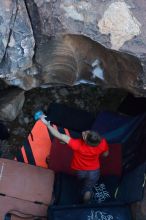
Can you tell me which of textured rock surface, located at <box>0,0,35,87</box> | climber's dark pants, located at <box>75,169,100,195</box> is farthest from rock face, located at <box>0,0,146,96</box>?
climber's dark pants, located at <box>75,169,100,195</box>

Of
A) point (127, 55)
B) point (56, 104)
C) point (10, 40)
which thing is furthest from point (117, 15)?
point (56, 104)

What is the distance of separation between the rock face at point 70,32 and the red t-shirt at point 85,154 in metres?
0.78

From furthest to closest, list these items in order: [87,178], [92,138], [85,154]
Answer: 1. [87,178]
2. [85,154]
3. [92,138]

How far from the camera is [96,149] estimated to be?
4.12 metres

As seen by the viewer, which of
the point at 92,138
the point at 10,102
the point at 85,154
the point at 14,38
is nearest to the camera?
the point at 14,38

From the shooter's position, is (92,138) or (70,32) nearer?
(70,32)

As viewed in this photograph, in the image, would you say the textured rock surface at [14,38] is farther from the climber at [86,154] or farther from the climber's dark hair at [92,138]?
the climber's dark hair at [92,138]

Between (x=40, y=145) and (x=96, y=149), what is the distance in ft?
2.48

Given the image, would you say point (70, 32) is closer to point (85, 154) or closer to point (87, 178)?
point (85, 154)

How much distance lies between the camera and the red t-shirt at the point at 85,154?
160 inches

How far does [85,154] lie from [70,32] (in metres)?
1.14

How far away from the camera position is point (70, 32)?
341 cm

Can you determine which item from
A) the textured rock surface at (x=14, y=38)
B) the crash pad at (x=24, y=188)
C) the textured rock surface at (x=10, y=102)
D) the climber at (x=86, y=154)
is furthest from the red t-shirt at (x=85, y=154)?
the textured rock surface at (x=14, y=38)

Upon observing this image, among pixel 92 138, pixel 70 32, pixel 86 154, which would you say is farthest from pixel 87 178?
pixel 70 32
